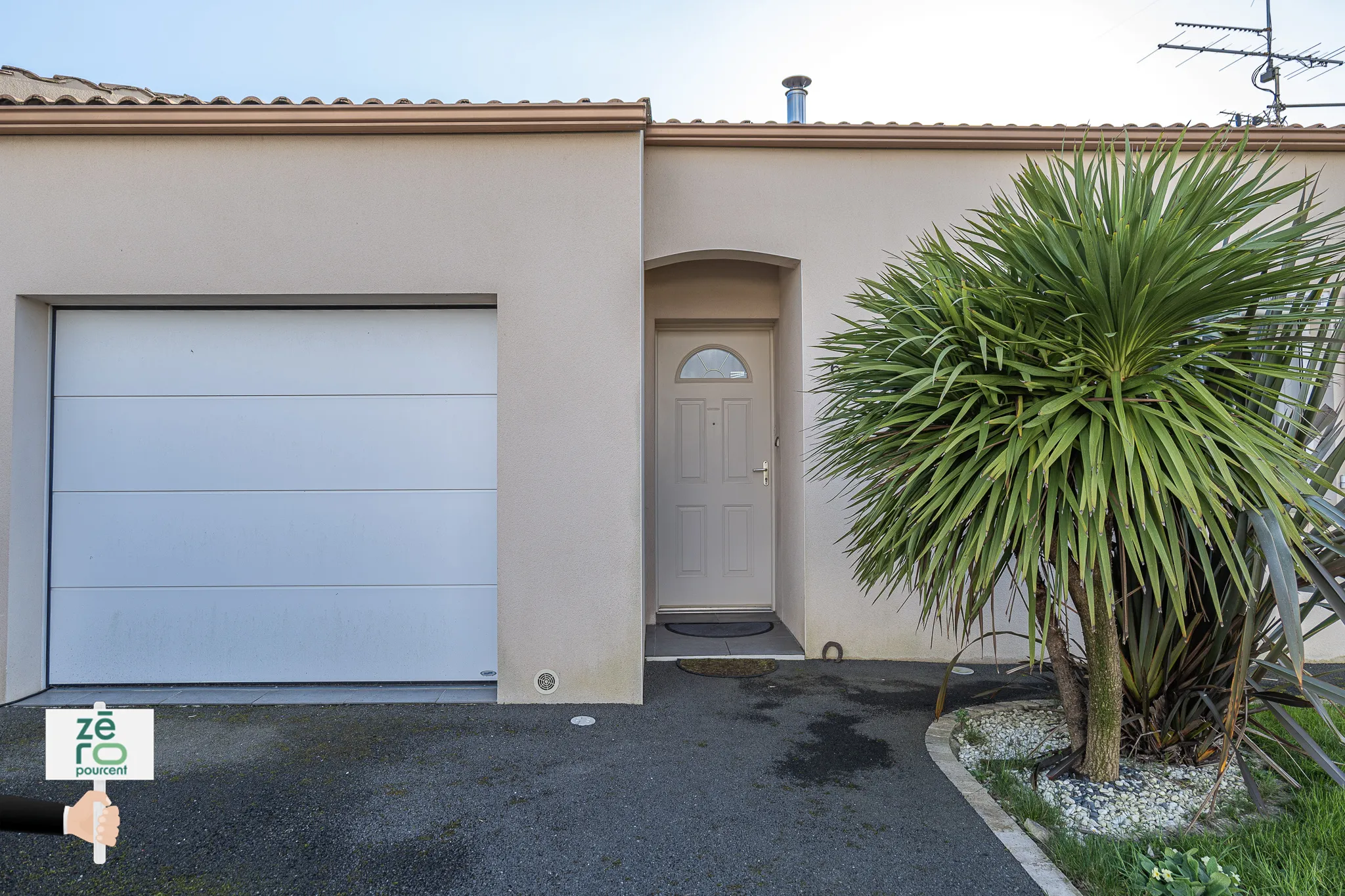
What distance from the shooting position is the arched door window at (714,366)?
6254mm

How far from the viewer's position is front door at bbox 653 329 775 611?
6.22 meters

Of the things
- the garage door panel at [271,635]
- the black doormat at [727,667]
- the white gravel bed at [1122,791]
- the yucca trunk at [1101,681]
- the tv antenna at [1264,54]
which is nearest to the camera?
the white gravel bed at [1122,791]

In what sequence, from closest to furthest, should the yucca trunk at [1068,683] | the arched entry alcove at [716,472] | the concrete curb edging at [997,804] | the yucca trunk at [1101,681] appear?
the concrete curb edging at [997,804] < the yucca trunk at [1101,681] < the yucca trunk at [1068,683] < the arched entry alcove at [716,472]

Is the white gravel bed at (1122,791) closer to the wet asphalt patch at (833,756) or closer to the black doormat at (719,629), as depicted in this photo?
the wet asphalt patch at (833,756)

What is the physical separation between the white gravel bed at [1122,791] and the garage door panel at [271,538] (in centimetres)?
290

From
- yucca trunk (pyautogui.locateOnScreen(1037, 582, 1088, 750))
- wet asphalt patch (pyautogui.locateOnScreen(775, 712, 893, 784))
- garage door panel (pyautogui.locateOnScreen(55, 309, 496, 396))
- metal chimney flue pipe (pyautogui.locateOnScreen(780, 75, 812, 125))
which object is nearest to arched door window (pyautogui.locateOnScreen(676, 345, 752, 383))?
metal chimney flue pipe (pyautogui.locateOnScreen(780, 75, 812, 125))

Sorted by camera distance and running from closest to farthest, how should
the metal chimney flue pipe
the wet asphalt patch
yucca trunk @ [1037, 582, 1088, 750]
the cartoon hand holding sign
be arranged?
1. the cartoon hand holding sign
2. yucca trunk @ [1037, 582, 1088, 750]
3. the wet asphalt patch
4. the metal chimney flue pipe

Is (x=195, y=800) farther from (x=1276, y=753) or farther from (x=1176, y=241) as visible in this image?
(x=1276, y=753)

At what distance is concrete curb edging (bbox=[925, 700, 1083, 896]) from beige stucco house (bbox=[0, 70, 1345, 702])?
1135 millimetres

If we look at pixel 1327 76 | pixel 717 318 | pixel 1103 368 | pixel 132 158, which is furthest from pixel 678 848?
pixel 1327 76

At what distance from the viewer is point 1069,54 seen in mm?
9453

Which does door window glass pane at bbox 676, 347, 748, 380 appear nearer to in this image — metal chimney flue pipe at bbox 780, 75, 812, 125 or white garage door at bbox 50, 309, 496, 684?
metal chimney flue pipe at bbox 780, 75, 812, 125

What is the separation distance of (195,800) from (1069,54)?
439 inches

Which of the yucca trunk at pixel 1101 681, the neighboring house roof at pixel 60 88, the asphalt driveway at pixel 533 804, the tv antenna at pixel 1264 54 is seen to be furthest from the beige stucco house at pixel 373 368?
the tv antenna at pixel 1264 54
